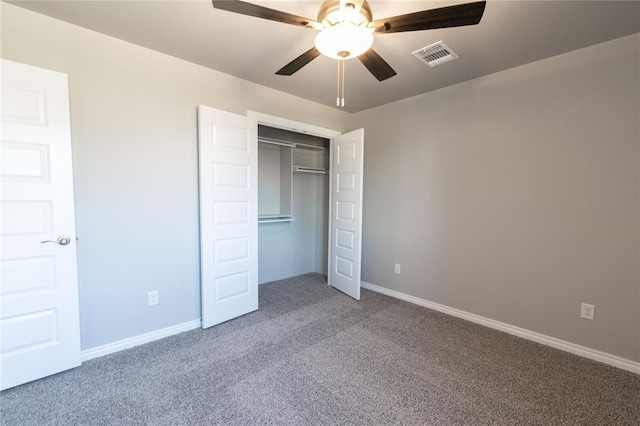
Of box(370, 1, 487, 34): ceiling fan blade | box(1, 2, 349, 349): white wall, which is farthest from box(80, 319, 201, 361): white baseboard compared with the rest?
box(370, 1, 487, 34): ceiling fan blade

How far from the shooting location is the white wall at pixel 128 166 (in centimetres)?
206

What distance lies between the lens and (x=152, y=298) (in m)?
2.48

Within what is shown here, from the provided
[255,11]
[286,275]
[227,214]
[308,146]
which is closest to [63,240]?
[227,214]

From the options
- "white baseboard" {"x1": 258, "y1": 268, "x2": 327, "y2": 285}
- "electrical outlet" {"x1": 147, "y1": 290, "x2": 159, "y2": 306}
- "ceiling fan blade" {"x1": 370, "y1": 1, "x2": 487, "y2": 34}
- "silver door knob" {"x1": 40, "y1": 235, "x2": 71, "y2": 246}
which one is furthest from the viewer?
"white baseboard" {"x1": 258, "y1": 268, "x2": 327, "y2": 285}

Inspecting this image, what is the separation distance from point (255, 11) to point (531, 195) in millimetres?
2640

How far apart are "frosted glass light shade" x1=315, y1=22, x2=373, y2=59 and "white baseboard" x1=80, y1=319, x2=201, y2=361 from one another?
104 inches

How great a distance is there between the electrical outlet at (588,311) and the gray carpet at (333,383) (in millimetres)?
345

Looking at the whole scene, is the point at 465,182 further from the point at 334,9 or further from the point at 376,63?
the point at 334,9

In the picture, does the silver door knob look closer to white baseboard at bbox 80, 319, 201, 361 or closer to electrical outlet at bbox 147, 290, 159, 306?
electrical outlet at bbox 147, 290, 159, 306

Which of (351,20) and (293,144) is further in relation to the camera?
(293,144)

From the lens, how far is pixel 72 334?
2047 mm

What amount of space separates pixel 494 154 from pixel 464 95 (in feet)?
2.30

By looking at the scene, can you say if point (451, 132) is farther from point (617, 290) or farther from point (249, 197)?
point (249, 197)

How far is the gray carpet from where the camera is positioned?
1655 millimetres
